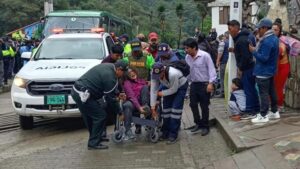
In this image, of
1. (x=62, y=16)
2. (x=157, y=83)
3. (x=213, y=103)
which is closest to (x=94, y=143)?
(x=157, y=83)

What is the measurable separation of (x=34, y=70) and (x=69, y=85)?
2.97 feet

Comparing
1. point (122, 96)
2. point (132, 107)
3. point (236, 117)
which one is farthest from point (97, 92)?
point (236, 117)

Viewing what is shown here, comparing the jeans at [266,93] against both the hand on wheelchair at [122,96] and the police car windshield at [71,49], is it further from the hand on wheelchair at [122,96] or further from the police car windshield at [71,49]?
the police car windshield at [71,49]

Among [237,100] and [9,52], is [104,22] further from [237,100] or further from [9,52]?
[237,100]

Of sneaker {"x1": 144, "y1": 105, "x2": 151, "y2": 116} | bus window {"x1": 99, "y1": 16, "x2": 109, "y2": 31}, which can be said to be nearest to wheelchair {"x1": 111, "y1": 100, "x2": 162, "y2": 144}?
sneaker {"x1": 144, "y1": 105, "x2": 151, "y2": 116}

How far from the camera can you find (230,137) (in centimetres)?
738

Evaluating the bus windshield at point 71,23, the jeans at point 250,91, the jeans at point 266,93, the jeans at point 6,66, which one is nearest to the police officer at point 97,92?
the jeans at point 266,93

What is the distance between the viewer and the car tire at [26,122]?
9.85m

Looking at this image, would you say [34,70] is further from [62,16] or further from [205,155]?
[62,16]

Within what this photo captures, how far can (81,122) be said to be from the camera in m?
10.7

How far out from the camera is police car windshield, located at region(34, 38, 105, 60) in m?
10.5

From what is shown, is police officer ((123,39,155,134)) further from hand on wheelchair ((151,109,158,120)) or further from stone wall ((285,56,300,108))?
stone wall ((285,56,300,108))

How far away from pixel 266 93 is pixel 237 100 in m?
1.00

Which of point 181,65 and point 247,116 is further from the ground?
point 181,65
